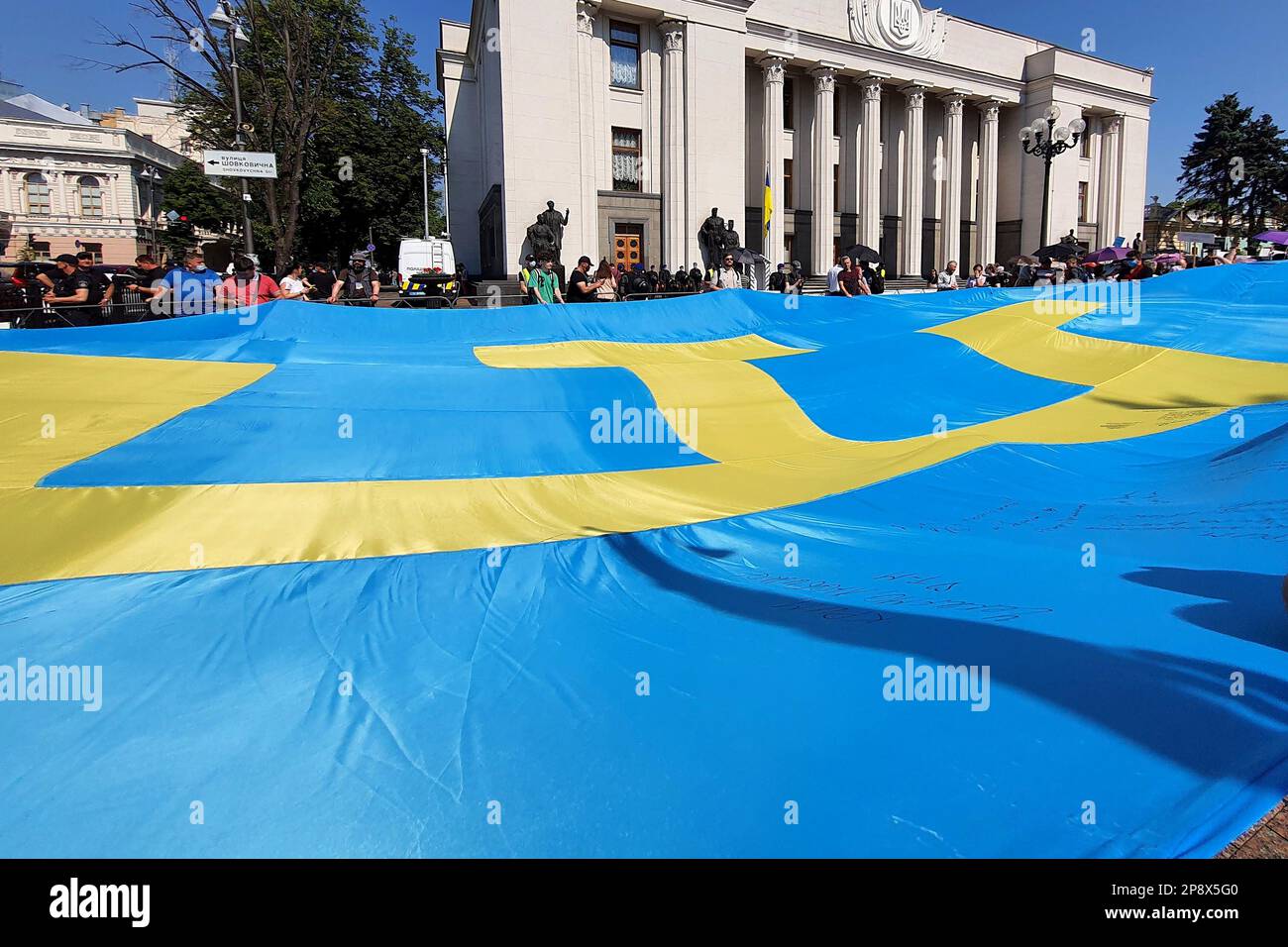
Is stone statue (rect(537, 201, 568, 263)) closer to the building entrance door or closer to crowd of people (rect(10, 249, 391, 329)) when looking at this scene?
the building entrance door

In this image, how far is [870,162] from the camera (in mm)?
32312

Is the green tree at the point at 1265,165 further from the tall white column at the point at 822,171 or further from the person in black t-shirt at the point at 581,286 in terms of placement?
the person in black t-shirt at the point at 581,286

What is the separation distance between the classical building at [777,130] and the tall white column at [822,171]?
8 cm

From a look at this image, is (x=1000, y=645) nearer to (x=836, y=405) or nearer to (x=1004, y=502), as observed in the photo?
(x=1004, y=502)

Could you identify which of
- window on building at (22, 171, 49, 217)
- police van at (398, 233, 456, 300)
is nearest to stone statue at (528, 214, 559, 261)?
police van at (398, 233, 456, 300)

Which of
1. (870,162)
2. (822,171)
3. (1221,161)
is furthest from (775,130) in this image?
(1221,161)

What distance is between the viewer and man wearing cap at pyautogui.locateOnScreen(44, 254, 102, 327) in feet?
34.4

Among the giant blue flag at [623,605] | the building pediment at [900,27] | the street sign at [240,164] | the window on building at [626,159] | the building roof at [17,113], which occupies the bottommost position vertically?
the giant blue flag at [623,605]

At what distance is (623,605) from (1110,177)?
46.0 meters

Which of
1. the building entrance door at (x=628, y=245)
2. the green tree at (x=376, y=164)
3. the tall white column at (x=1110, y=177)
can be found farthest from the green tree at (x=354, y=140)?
the tall white column at (x=1110, y=177)

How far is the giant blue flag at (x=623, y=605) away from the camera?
77.4 inches

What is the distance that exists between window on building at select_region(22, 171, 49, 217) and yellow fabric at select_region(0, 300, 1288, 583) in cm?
6389
